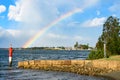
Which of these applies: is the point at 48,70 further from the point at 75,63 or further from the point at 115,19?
the point at 115,19

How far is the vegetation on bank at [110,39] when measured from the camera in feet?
172

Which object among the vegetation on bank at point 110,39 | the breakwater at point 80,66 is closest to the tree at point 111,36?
the vegetation on bank at point 110,39

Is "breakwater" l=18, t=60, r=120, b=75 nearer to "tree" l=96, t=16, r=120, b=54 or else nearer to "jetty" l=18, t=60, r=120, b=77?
"jetty" l=18, t=60, r=120, b=77

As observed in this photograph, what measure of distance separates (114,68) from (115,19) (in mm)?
31179

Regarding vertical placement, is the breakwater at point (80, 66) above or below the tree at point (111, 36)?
below

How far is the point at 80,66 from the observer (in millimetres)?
41656

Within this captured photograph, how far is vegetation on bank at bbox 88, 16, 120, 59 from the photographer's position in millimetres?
52550

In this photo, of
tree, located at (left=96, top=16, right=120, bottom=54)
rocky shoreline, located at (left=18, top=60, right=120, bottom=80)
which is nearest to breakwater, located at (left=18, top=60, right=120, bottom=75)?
rocky shoreline, located at (left=18, top=60, right=120, bottom=80)

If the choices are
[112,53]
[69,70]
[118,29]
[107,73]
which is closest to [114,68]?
[107,73]

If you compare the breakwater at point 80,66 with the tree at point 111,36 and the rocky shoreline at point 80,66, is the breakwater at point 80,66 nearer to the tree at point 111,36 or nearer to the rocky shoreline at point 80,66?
the rocky shoreline at point 80,66

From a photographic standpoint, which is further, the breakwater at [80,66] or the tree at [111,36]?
the tree at [111,36]

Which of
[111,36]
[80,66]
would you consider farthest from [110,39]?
[80,66]

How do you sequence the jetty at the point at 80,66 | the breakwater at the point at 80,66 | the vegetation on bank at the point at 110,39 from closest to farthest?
the jetty at the point at 80,66 < the breakwater at the point at 80,66 < the vegetation on bank at the point at 110,39

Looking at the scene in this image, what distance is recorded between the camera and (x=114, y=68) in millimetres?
36625
